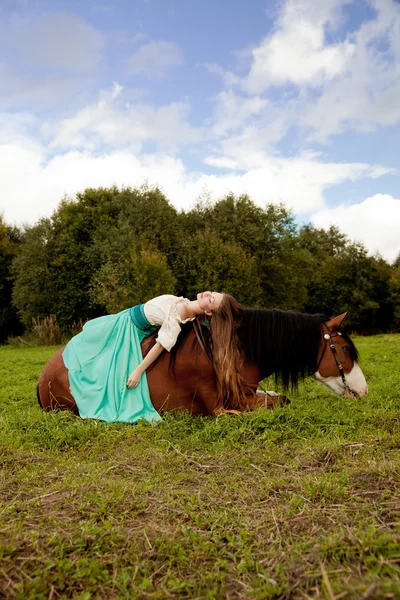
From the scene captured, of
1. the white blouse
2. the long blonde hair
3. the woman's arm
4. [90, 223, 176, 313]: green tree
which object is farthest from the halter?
[90, 223, 176, 313]: green tree

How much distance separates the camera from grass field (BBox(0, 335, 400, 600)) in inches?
78.4

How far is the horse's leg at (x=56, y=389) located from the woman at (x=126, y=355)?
0.10m

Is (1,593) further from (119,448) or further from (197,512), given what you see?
(119,448)

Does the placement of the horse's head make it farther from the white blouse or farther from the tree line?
the tree line

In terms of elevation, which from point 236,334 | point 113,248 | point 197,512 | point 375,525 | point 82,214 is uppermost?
point 82,214

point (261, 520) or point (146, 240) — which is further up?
point (146, 240)

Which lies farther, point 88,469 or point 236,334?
point 236,334

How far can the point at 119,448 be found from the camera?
4.36 m

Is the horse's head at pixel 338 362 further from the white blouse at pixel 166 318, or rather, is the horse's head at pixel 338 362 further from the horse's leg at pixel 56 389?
the horse's leg at pixel 56 389

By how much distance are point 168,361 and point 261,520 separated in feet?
10.0

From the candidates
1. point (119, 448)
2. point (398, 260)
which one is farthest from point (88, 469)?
point (398, 260)

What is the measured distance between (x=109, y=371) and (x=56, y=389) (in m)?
0.70

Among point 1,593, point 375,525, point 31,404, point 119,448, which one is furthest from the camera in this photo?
point 31,404

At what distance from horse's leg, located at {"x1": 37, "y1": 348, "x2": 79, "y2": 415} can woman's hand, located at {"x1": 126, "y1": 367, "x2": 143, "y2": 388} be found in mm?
766
